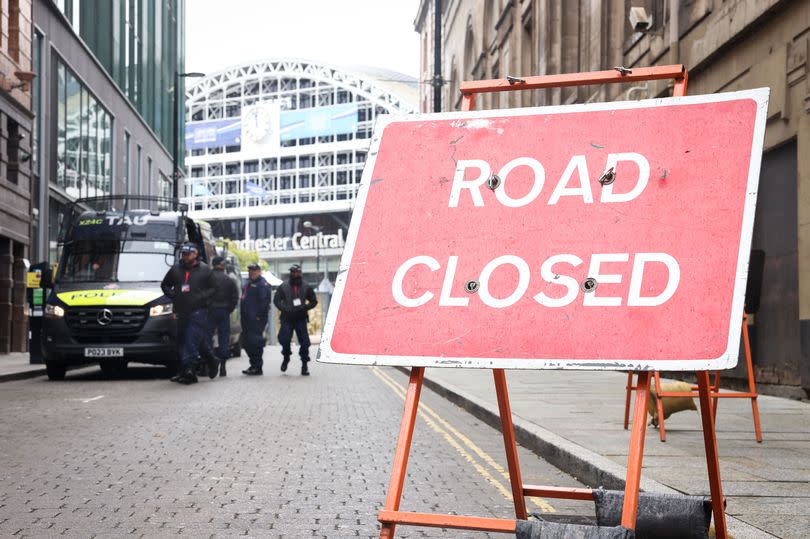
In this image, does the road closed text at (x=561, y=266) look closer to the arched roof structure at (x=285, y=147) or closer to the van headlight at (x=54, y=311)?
the van headlight at (x=54, y=311)

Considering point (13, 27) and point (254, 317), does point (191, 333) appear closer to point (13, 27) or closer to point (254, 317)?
point (254, 317)

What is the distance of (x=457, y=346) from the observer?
3.53 meters

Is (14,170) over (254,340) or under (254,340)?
over

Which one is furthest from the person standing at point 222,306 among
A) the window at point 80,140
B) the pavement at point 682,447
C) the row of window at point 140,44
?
the row of window at point 140,44

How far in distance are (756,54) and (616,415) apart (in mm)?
6023

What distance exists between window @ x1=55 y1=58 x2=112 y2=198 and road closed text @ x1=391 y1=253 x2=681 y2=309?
1154 inches

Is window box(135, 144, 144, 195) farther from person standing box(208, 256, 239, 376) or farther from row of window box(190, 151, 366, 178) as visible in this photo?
row of window box(190, 151, 366, 178)

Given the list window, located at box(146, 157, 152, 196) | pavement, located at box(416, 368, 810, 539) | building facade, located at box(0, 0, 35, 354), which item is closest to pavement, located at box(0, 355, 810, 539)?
pavement, located at box(416, 368, 810, 539)

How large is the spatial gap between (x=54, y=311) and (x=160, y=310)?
5.16 ft

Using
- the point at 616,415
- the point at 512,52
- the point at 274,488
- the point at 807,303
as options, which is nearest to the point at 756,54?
the point at 807,303

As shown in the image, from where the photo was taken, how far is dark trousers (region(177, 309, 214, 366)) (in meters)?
15.1

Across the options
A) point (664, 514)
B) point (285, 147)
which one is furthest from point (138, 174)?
point (285, 147)

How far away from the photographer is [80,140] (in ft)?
111

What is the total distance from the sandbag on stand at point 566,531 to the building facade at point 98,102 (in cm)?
2719
